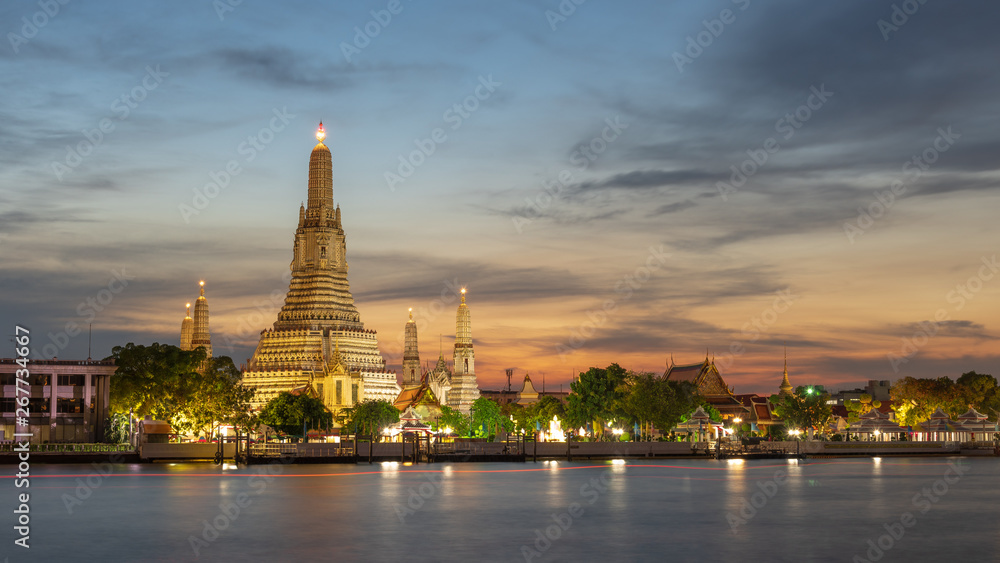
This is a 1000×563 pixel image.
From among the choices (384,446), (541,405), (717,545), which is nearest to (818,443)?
(541,405)

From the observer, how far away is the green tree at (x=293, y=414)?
431 feet

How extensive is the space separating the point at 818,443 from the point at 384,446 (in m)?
49.8

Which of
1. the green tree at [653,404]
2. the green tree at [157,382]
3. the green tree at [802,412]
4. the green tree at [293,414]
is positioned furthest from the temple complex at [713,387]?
the green tree at [157,382]

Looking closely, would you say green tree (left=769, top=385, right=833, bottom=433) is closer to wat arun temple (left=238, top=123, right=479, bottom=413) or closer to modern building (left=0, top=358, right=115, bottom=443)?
wat arun temple (left=238, top=123, right=479, bottom=413)

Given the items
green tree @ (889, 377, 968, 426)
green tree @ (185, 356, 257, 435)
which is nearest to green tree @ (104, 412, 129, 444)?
green tree @ (185, 356, 257, 435)

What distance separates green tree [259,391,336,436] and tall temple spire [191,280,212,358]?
43.1 m

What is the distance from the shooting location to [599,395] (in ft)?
412

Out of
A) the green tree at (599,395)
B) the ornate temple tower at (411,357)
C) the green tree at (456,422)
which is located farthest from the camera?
the ornate temple tower at (411,357)

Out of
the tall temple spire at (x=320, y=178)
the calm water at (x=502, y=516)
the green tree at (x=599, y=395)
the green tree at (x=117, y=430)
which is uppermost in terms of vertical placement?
the tall temple spire at (x=320, y=178)

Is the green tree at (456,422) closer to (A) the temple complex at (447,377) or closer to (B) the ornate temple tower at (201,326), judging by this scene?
(A) the temple complex at (447,377)

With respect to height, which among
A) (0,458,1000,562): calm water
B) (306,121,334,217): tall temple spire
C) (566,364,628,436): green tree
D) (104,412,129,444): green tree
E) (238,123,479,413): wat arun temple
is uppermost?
(306,121,334,217): tall temple spire

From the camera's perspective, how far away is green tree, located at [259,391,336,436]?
431 ft

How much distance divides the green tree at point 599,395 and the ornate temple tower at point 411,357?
5651 centimetres

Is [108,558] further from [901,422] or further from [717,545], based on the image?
[901,422]
